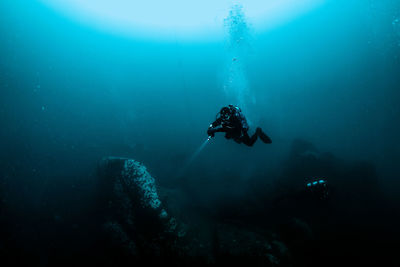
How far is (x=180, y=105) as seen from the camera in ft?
60.2

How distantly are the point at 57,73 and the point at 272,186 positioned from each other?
51.5 feet

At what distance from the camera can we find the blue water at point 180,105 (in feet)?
31.2

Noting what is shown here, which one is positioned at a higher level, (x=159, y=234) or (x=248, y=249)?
(x=248, y=249)

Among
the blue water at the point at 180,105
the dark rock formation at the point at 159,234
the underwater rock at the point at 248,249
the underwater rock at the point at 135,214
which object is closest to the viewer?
the underwater rock at the point at 248,249

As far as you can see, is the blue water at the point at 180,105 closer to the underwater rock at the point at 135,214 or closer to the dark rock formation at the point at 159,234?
the underwater rock at the point at 135,214

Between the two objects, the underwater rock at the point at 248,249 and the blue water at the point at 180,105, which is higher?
the blue water at the point at 180,105

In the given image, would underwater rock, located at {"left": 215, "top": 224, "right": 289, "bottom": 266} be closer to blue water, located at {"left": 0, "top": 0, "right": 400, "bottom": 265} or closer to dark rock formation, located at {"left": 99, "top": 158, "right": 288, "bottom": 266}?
dark rock formation, located at {"left": 99, "top": 158, "right": 288, "bottom": 266}

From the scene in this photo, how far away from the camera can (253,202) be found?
10.1 meters

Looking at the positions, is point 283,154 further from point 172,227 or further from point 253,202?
point 172,227

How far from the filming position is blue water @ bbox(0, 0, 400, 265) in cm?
950

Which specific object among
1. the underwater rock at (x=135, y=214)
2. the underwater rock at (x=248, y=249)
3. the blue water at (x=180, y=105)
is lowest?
the underwater rock at (x=135, y=214)

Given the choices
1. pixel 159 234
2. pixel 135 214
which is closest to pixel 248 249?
pixel 159 234

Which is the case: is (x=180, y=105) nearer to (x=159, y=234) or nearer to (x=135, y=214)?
(x=135, y=214)

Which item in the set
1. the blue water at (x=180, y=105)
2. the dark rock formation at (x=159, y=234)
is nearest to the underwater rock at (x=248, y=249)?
the dark rock formation at (x=159, y=234)
